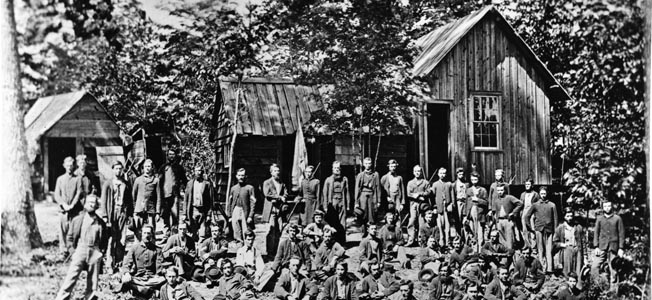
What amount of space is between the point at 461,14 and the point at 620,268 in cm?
254

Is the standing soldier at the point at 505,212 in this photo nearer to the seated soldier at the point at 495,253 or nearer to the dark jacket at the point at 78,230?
the seated soldier at the point at 495,253

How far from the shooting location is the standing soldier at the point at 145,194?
17.0ft

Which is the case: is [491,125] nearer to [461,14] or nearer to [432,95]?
[432,95]

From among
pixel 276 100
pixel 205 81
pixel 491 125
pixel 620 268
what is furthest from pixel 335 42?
pixel 620 268

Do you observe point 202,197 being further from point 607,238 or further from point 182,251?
point 607,238

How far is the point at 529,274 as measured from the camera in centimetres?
567

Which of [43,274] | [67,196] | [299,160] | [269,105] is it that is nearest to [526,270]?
[299,160]

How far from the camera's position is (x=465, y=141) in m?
5.71

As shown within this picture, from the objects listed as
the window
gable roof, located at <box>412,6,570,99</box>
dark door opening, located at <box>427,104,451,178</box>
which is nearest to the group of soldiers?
dark door opening, located at <box>427,104,451,178</box>

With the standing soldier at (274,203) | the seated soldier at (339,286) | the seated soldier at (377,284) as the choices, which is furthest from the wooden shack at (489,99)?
the standing soldier at (274,203)

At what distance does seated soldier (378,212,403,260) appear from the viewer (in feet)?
17.9

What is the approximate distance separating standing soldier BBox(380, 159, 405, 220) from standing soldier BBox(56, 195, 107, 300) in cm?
229

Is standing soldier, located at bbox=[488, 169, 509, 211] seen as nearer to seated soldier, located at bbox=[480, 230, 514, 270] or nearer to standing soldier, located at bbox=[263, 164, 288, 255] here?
seated soldier, located at bbox=[480, 230, 514, 270]

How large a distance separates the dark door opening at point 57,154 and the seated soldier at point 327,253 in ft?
6.70
